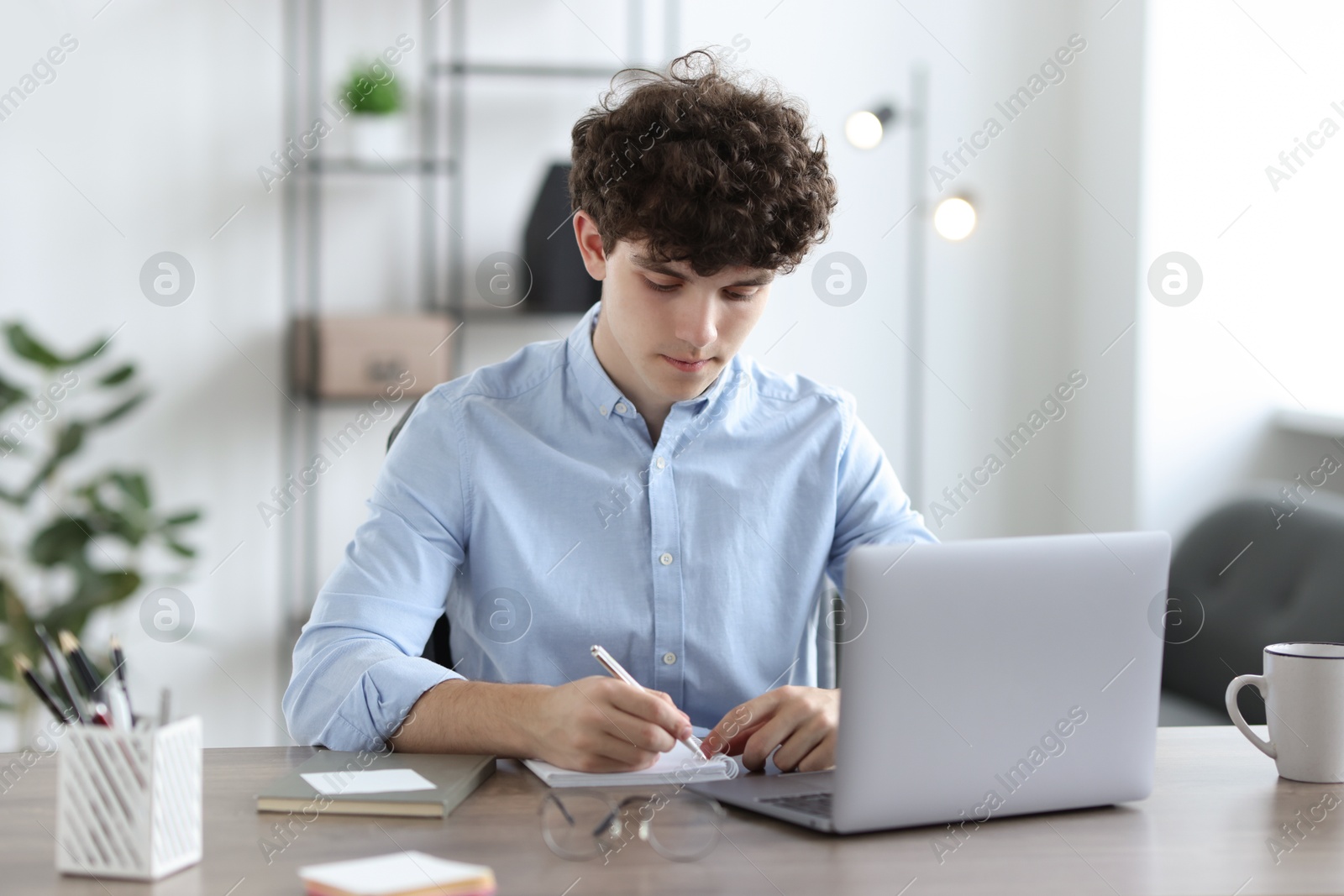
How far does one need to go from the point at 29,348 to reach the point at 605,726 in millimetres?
2010

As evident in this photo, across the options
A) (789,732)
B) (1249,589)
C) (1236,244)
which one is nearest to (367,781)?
(789,732)

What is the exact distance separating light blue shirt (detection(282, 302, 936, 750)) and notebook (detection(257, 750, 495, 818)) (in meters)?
0.21

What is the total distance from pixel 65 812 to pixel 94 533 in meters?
2.00

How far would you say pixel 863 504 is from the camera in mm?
1615

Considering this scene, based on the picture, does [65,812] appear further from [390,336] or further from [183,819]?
[390,336]

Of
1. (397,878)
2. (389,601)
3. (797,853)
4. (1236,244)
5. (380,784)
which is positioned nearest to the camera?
(397,878)

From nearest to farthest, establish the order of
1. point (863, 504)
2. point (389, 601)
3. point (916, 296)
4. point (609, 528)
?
point (389, 601), point (609, 528), point (863, 504), point (916, 296)

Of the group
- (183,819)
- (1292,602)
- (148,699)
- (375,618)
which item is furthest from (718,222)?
(148,699)

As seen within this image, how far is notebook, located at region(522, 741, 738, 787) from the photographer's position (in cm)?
112

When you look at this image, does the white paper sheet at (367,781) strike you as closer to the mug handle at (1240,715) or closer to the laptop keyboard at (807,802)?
the laptop keyboard at (807,802)

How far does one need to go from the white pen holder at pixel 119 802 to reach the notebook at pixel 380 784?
154mm

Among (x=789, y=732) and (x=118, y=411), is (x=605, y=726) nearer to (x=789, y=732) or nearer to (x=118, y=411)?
(x=789, y=732)

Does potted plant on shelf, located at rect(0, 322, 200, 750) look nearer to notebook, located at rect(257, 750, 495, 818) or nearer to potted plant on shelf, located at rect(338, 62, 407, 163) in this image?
potted plant on shelf, located at rect(338, 62, 407, 163)

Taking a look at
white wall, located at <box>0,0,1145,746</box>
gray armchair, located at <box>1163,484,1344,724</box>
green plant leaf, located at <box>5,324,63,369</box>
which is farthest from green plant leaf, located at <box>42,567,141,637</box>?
gray armchair, located at <box>1163,484,1344,724</box>
